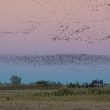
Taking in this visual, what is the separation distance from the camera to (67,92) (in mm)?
49344

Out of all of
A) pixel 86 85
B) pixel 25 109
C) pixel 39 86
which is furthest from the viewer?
pixel 39 86

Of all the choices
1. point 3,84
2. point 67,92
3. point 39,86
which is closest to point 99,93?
point 67,92

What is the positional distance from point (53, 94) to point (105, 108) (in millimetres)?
19068

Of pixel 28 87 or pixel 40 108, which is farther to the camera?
pixel 28 87

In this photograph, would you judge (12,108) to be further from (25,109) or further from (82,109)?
(82,109)

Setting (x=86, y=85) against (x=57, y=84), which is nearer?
(x=86, y=85)

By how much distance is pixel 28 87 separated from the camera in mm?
77188

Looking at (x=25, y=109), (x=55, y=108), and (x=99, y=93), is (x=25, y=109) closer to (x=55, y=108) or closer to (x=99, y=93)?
(x=55, y=108)

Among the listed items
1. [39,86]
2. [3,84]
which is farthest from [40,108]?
[3,84]

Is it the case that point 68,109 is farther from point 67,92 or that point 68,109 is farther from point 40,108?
point 67,92

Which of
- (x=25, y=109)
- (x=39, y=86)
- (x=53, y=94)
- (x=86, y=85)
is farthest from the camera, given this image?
(x=39, y=86)

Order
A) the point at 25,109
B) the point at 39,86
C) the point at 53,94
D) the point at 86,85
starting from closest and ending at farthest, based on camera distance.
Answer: the point at 25,109, the point at 53,94, the point at 86,85, the point at 39,86

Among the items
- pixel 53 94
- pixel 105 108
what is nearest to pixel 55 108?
pixel 105 108

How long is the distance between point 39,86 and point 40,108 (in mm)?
48263
